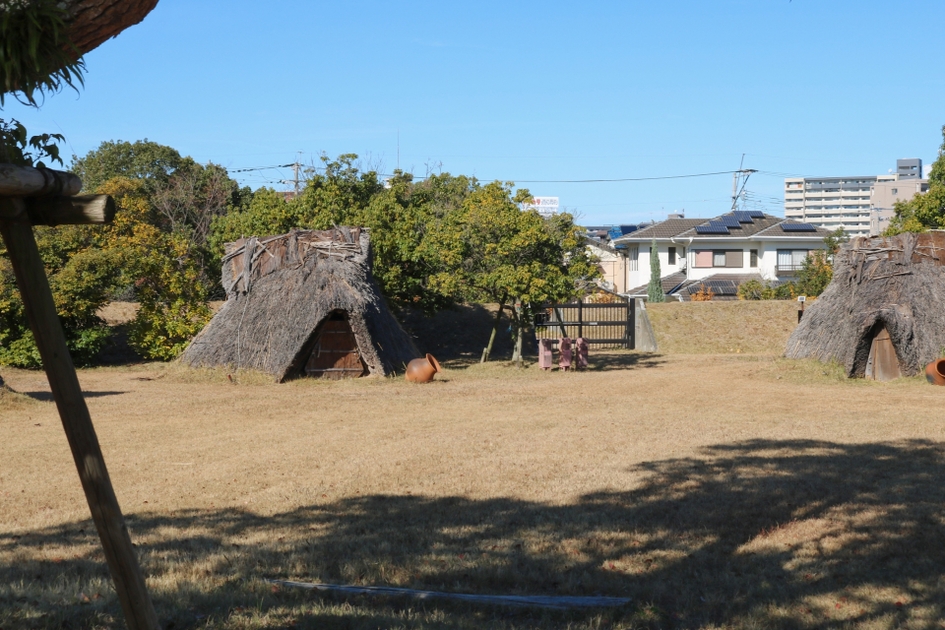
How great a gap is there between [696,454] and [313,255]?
13.5 metres

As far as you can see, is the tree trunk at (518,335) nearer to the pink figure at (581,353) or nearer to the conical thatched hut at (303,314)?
the pink figure at (581,353)

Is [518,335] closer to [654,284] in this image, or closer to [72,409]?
[72,409]

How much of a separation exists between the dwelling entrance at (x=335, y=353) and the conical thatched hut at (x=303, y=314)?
0.9 inches

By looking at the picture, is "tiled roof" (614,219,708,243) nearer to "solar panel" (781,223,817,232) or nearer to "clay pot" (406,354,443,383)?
"solar panel" (781,223,817,232)

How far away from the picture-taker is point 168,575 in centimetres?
598

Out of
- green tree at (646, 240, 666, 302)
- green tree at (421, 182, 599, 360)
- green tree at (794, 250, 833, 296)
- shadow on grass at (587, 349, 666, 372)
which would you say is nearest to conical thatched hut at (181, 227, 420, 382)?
green tree at (421, 182, 599, 360)

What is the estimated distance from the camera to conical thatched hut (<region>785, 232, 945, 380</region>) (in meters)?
20.3

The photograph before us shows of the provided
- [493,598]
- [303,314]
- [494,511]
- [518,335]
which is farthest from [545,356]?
[493,598]

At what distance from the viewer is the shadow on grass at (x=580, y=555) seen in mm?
5418

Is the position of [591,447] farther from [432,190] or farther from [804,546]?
[432,190]

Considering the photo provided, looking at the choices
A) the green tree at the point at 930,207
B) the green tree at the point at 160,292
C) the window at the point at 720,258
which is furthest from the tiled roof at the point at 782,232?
the green tree at the point at 160,292

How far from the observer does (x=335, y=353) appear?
73.8 feet

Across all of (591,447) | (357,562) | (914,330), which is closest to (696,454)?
(591,447)

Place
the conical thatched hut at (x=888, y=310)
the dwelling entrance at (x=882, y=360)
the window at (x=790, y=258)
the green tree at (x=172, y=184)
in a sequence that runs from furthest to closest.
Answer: the window at (x=790, y=258), the green tree at (x=172, y=184), the dwelling entrance at (x=882, y=360), the conical thatched hut at (x=888, y=310)
